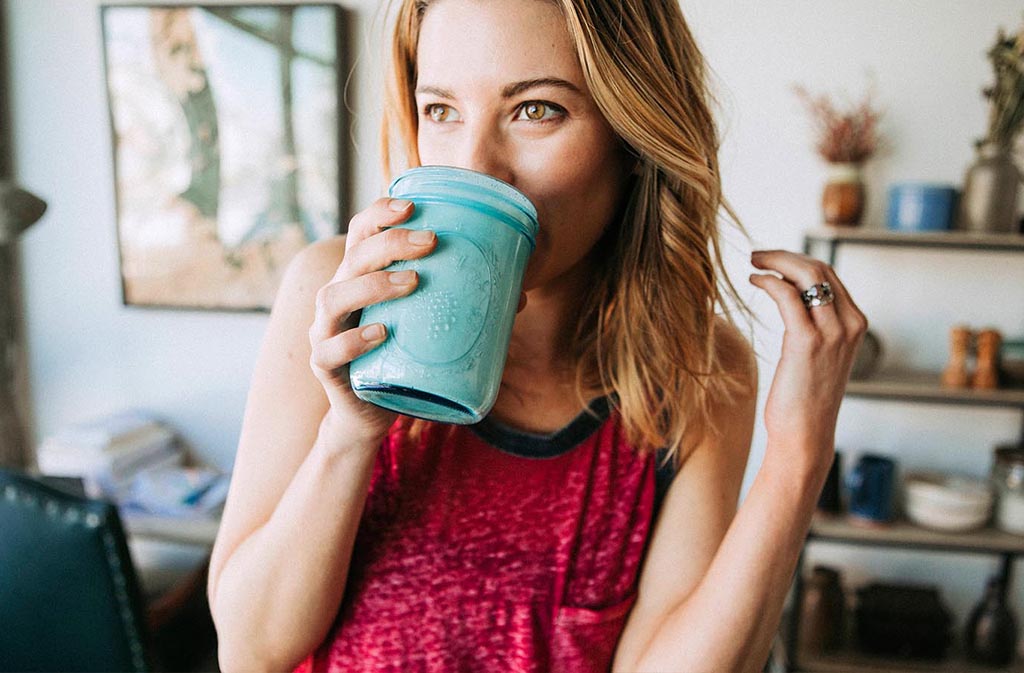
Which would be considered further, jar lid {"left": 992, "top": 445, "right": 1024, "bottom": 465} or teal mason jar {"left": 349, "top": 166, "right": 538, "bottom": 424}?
jar lid {"left": 992, "top": 445, "right": 1024, "bottom": 465}

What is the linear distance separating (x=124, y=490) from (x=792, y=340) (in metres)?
2.25

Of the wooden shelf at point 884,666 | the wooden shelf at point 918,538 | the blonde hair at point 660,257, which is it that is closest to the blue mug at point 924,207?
the wooden shelf at point 918,538

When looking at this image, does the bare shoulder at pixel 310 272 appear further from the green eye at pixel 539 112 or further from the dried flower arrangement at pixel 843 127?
the dried flower arrangement at pixel 843 127

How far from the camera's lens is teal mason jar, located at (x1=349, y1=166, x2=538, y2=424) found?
498 millimetres

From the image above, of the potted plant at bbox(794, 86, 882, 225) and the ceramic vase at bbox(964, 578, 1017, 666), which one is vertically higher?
the potted plant at bbox(794, 86, 882, 225)

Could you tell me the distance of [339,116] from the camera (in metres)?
2.32

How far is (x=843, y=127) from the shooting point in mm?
2178

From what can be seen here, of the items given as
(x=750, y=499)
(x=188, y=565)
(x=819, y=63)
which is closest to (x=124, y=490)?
(x=188, y=565)

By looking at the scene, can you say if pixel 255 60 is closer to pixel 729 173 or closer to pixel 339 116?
pixel 339 116

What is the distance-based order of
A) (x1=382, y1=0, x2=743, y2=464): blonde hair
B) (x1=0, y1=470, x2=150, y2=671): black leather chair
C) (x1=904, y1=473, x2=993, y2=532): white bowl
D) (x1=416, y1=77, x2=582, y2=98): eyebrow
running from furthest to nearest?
(x1=904, y1=473, x2=993, y2=532): white bowl < (x1=0, y1=470, x2=150, y2=671): black leather chair < (x1=382, y1=0, x2=743, y2=464): blonde hair < (x1=416, y1=77, x2=582, y2=98): eyebrow

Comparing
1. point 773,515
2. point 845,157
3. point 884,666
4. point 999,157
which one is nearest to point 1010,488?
point 884,666

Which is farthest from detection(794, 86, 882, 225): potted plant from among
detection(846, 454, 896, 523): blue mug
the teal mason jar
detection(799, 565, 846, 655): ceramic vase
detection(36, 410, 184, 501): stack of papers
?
detection(36, 410, 184, 501): stack of papers

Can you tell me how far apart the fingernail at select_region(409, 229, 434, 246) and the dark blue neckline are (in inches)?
14.4

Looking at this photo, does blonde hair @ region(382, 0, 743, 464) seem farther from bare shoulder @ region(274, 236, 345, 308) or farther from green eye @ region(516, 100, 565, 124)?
bare shoulder @ region(274, 236, 345, 308)
